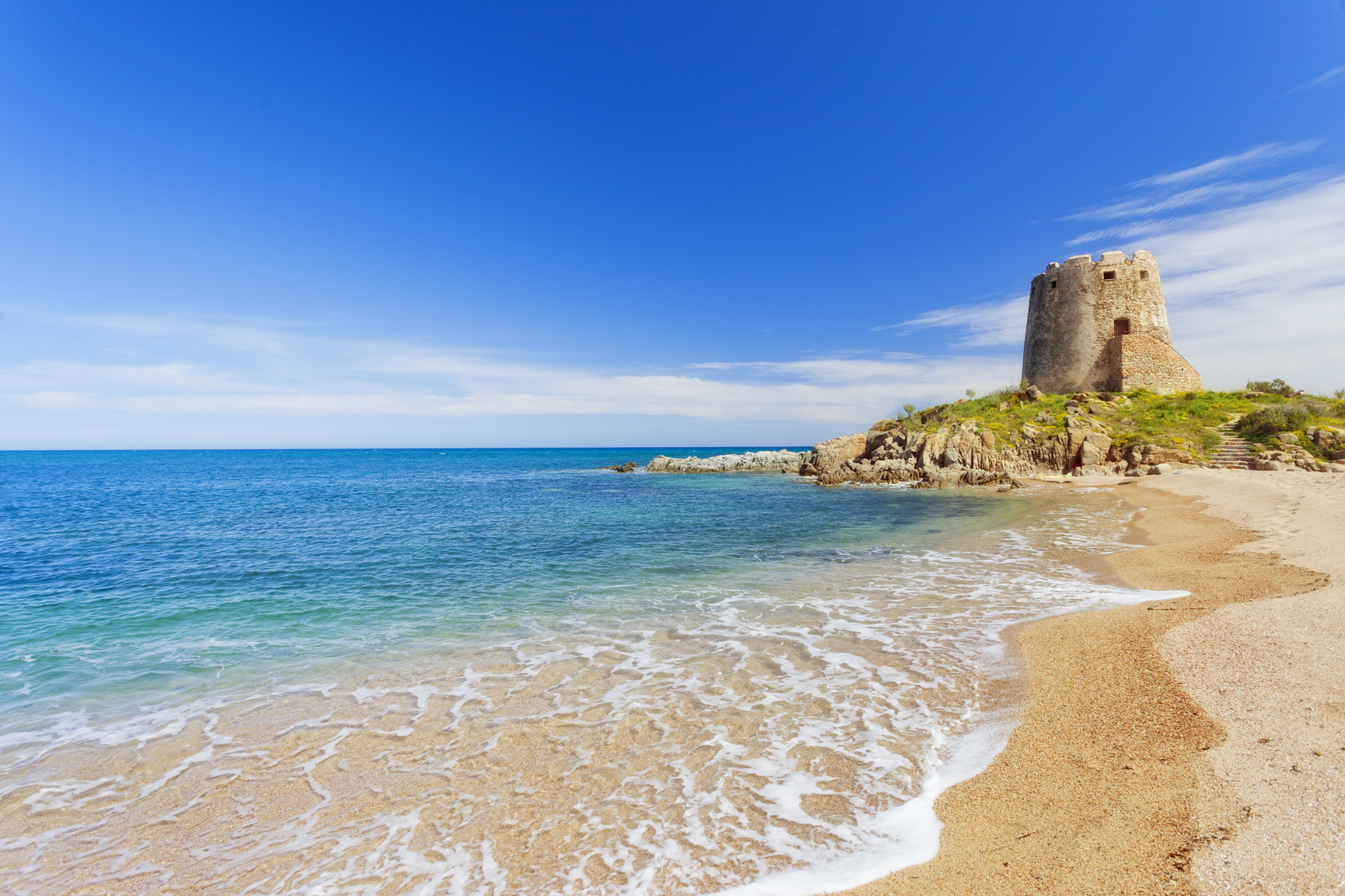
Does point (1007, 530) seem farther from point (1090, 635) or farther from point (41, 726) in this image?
point (41, 726)

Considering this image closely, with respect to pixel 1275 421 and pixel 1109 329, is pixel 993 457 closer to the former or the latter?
pixel 1275 421

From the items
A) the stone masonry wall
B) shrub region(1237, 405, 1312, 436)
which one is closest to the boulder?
the stone masonry wall

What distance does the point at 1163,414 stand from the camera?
33156 millimetres

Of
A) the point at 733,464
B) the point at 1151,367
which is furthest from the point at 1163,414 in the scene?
the point at 733,464

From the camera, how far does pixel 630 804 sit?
14.7ft

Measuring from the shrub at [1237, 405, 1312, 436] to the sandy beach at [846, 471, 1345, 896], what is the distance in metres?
29.4

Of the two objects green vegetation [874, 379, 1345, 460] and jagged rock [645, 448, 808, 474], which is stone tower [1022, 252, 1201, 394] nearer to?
green vegetation [874, 379, 1345, 460]

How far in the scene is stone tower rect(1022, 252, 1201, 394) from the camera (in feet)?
125

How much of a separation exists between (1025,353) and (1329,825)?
5086 centimetres

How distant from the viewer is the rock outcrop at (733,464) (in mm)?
54938

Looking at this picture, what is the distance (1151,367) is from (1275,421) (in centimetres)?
1027

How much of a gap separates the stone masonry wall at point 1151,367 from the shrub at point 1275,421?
787cm

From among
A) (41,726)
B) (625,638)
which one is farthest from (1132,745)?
(41,726)

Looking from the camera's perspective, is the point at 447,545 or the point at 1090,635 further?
the point at 447,545
